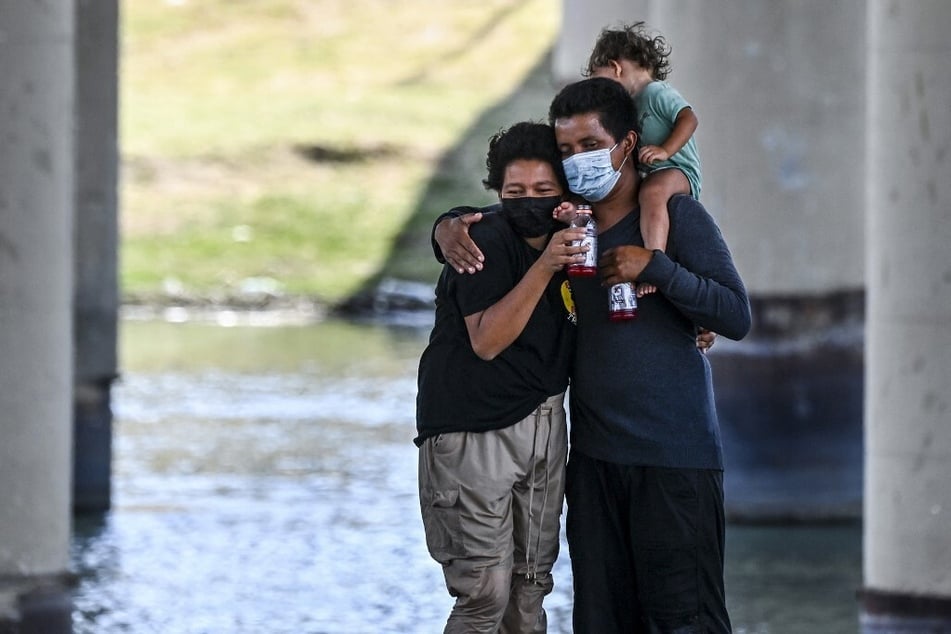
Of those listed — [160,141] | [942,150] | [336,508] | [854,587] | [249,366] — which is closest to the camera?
[942,150]

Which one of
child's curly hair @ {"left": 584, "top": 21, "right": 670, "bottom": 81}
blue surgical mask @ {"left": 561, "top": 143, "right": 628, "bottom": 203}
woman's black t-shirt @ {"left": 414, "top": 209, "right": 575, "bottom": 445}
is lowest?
woman's black t-shirt @ {"left": 414, "top": 209, "right": 575, "bottom": 445}

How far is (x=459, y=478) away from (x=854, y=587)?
5825 millimetres

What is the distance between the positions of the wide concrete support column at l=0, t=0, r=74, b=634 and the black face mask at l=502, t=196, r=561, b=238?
300 cm

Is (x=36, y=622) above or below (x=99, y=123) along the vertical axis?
below

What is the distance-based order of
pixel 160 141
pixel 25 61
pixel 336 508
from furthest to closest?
pixel 160 141
pixel 336 508
pixel 25 61

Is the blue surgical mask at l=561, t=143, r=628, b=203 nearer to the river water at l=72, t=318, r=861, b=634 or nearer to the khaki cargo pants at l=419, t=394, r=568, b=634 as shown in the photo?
the khaki cargo pants at l=419, t=394, r=568, b=634

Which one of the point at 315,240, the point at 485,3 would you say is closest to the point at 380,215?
the point at 315,240

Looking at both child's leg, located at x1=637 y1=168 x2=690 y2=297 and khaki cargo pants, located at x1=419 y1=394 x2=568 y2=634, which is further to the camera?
khaki cargo pants, located at x1=419 y1=394 x2=568 y2=634

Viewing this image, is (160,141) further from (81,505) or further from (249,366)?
(81,505)

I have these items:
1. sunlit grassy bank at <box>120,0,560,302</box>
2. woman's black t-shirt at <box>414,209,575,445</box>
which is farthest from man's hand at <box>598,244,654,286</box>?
sunlit grassy bank at <box>120,0,560,302</box>

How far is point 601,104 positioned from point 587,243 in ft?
1.57

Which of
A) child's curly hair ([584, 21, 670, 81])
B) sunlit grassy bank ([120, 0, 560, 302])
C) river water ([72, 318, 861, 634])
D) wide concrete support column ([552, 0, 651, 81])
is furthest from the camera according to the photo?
sunlit grassy bank ([120, 0, 560, 302])

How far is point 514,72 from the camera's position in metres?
41.0

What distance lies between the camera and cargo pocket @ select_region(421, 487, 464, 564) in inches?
229
